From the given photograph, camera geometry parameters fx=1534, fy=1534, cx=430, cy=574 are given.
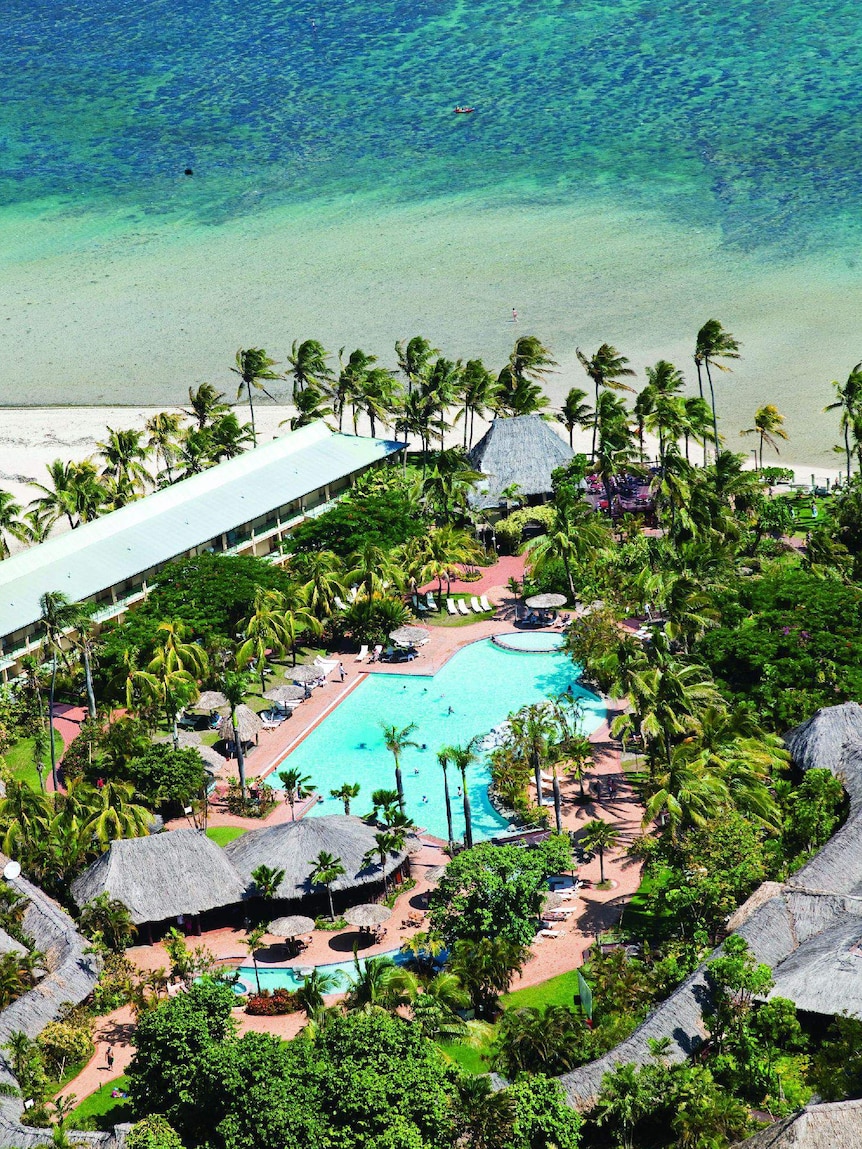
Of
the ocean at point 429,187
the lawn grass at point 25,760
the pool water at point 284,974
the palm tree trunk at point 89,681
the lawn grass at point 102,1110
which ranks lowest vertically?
the lawn grass at point 102,1110

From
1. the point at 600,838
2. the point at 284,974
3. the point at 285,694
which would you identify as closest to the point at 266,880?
the point at 284,974

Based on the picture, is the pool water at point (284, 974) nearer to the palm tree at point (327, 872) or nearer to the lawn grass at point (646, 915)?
the palm tree at point (327, 872)

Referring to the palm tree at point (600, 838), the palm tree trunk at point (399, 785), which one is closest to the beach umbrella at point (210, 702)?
the palm tree trunk at point (399, 785)

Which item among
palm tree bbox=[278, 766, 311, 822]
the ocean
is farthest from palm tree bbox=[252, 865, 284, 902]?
the ocean

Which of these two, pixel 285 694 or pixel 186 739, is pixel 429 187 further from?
pixel 186 739

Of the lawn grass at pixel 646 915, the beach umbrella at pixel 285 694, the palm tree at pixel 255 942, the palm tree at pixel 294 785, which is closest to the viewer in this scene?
the palm tree at pixel 255 942

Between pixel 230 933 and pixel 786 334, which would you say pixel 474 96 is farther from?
pixel 230 933
